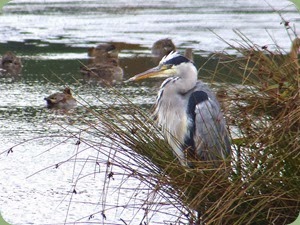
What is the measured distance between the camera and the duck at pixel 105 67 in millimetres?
11352

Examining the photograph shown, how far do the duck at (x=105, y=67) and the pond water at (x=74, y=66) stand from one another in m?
0.15

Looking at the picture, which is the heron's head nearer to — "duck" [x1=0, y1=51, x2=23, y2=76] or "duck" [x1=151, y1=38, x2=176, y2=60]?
"duck" [x1=0, y1=51, x2=23, y2=76]

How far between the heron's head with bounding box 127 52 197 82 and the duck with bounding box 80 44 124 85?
5355 millimetres

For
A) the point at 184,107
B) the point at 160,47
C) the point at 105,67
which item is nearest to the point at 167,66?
the point at 184,107

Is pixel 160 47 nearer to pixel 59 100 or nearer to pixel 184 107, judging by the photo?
pixel 59 100

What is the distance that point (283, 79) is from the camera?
4.83 metres

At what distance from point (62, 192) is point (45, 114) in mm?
2759

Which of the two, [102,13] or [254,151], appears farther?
[102,13]

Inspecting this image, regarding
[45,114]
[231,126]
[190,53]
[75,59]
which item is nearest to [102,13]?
[75,59]

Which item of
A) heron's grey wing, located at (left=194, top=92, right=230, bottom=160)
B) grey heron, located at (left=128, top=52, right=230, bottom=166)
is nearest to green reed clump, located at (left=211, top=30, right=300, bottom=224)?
heron's grey wing, located at (left=194, top=92, right=230, bottom=160)

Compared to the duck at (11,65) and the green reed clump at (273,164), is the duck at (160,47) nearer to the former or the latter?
the duck at (11,65)

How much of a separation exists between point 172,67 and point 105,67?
626 cm

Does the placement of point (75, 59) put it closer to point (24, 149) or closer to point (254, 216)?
point (24, 149)

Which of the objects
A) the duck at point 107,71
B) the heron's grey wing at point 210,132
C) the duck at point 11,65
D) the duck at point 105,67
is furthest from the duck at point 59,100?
the heron's grey wing at point 210,132
